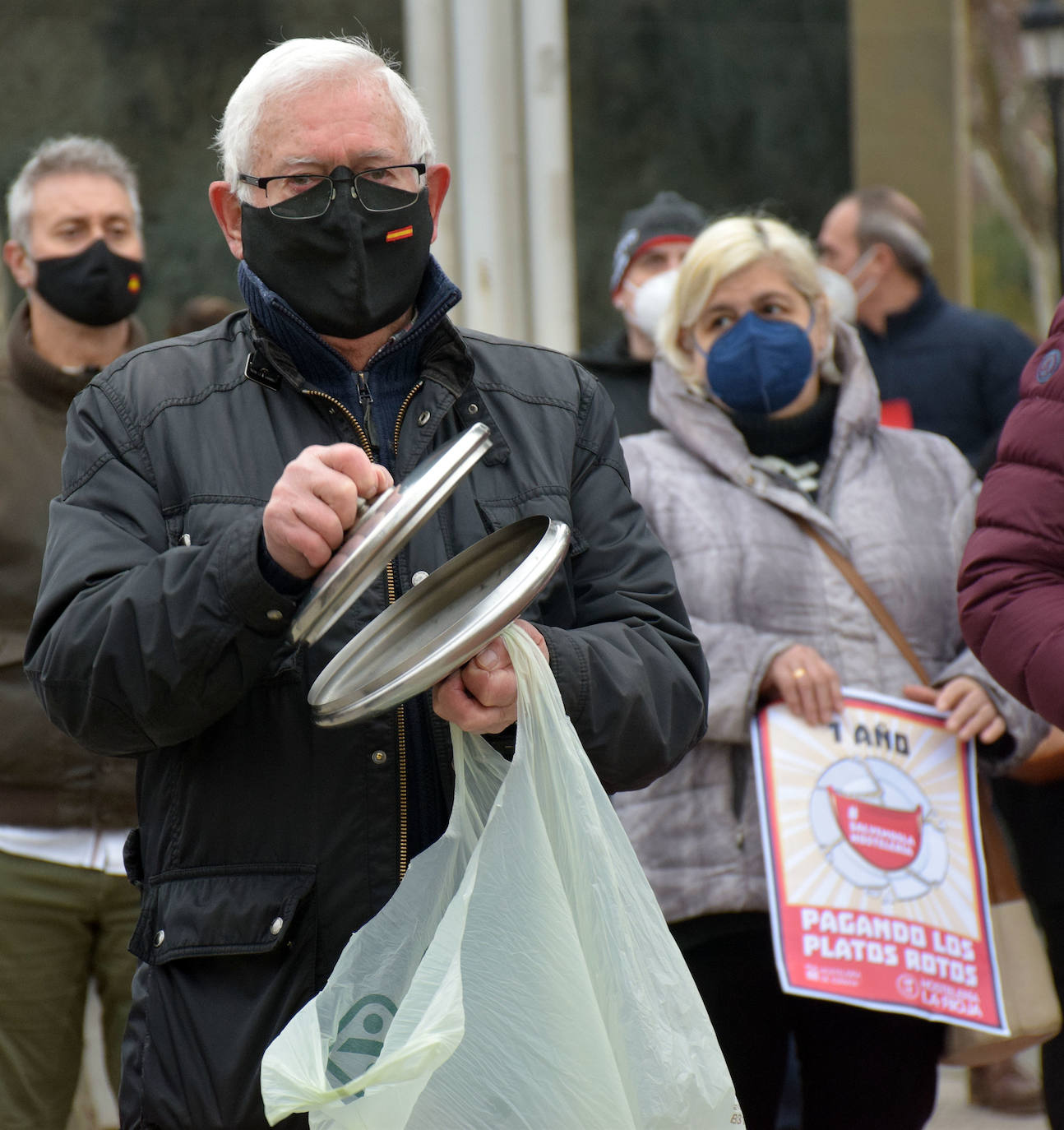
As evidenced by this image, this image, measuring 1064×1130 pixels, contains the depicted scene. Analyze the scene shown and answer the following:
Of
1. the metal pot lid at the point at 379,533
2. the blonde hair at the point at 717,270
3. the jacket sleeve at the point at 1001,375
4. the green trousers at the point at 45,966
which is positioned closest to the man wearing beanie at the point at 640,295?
the blonde hair at the point at 717,270

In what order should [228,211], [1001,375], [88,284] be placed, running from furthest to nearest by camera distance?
[1001,375], [88,284], [228,211]

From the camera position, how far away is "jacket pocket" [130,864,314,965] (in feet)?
6.61

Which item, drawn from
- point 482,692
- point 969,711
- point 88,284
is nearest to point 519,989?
point 482,692

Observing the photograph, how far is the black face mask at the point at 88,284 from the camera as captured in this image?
3.81 metres

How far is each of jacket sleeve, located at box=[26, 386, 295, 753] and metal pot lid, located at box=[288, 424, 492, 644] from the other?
0.09 metres

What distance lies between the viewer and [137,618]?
192 cm

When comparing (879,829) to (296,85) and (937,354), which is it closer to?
(296,85)

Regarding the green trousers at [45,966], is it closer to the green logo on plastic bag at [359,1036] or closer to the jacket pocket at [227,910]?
the jacket pocket at [227,910]

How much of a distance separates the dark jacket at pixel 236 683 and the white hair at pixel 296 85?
0.79 feet

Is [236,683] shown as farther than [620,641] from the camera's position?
No

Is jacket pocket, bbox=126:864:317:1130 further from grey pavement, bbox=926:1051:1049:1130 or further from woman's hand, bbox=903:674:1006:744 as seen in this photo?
grey pavement, bbox=926:1051:1049:1130

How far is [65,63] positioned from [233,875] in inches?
204

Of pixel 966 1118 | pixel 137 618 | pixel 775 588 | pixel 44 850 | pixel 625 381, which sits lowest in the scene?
pixel 966 1118

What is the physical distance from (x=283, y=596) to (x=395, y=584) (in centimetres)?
25
